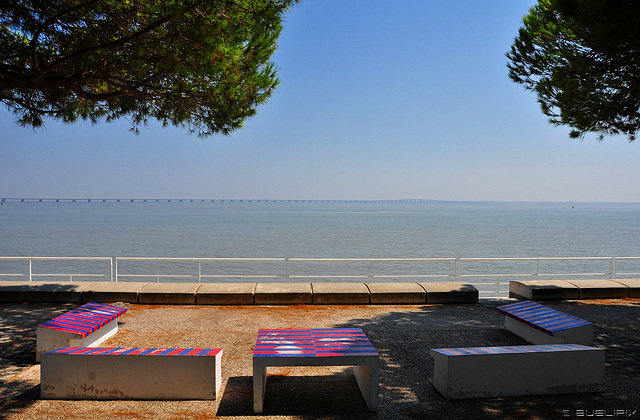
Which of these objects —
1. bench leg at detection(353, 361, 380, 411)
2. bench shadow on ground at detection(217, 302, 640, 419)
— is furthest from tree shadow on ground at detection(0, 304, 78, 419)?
bench leg at detection(353, 361, 380, 411)

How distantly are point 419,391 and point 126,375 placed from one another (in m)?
3.19

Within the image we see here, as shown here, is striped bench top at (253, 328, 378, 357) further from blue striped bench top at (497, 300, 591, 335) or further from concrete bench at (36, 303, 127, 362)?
blue striped bench top at (497, 300, 591, 335)

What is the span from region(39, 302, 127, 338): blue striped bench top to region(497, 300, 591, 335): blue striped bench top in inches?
232

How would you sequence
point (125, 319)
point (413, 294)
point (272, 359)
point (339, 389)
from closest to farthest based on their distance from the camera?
point (272, 359) < point (339, 389) < point (125, 319) < point (413, 294)

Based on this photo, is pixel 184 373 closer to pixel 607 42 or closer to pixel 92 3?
pixel 92 3

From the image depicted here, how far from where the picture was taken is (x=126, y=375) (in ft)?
15.5

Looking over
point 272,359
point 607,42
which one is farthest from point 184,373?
point 607,42

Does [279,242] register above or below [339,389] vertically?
below

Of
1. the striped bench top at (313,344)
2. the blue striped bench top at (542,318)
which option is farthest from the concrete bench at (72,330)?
the blue striped bench top at (542,318)

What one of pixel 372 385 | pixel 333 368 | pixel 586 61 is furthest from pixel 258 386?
pixel 586 61

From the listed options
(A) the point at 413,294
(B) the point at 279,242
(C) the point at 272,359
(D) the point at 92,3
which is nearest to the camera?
(C) the point at 272,359

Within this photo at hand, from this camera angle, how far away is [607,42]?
Answer: 16.1ft

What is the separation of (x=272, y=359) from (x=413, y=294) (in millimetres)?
5338

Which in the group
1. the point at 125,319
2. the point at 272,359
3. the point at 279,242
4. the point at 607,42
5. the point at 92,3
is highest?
the point at 92,3
